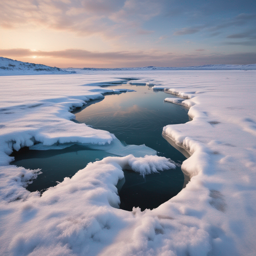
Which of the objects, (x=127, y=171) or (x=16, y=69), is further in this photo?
(x=16, y=69)

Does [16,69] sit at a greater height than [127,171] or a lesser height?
greater

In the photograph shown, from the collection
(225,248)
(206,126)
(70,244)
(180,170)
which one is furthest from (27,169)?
(206,126)

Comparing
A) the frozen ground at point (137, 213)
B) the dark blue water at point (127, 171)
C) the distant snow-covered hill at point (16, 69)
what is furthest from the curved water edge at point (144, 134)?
the distant snow-covered hill at point (16, 69)

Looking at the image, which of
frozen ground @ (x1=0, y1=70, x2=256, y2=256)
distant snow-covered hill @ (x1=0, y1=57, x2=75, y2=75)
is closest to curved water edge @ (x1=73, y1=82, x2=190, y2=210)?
frozen ground @ (x1=0, y1=70, x2=256, y2=256)

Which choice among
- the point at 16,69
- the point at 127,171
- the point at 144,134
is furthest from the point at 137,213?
the point at 16,69

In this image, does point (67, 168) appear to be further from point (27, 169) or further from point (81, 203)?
point (81, 203)

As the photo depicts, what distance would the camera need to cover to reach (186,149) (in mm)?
4355

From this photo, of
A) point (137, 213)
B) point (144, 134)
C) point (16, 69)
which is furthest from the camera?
point (16, 69)

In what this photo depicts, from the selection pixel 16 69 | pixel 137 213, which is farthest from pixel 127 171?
pixel 16 69

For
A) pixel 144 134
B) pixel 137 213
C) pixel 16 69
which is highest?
pixel 16 69

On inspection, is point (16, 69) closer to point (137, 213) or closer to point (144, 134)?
point (144, 134)

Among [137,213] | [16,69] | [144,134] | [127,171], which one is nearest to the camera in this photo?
[137,213]

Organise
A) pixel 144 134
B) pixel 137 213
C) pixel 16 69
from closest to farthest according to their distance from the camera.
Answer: pixel 137 213
pixel 144 134
pixel 16 69

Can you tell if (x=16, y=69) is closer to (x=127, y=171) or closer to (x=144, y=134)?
(x=144, y=134)
